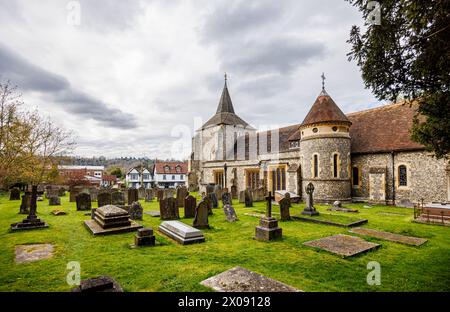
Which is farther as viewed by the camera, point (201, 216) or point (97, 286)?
point (201, 216)

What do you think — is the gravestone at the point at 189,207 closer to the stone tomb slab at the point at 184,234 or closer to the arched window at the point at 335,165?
the stone tomb slab at the point at 184,234

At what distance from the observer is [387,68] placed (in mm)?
5254

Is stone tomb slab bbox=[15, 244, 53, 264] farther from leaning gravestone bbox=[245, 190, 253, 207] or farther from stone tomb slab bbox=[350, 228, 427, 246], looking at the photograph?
leaning gravestone bbox=[245, 190, 253, 207]

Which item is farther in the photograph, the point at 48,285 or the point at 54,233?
the point at 54,233

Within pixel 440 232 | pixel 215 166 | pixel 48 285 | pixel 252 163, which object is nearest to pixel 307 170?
pixel 252 163

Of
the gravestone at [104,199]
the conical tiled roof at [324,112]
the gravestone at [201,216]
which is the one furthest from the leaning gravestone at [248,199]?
the gravestone at [104,199]

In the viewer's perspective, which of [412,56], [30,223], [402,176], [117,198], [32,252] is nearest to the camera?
[412,56]

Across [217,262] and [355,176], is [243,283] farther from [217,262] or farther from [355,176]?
[355,176]

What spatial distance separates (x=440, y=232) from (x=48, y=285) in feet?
39.8

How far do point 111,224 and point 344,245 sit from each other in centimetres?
792

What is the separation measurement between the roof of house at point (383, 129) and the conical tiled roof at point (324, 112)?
2.19 m

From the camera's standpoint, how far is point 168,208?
10898mm

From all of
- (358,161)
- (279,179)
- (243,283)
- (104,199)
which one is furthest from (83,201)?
(358,161)
